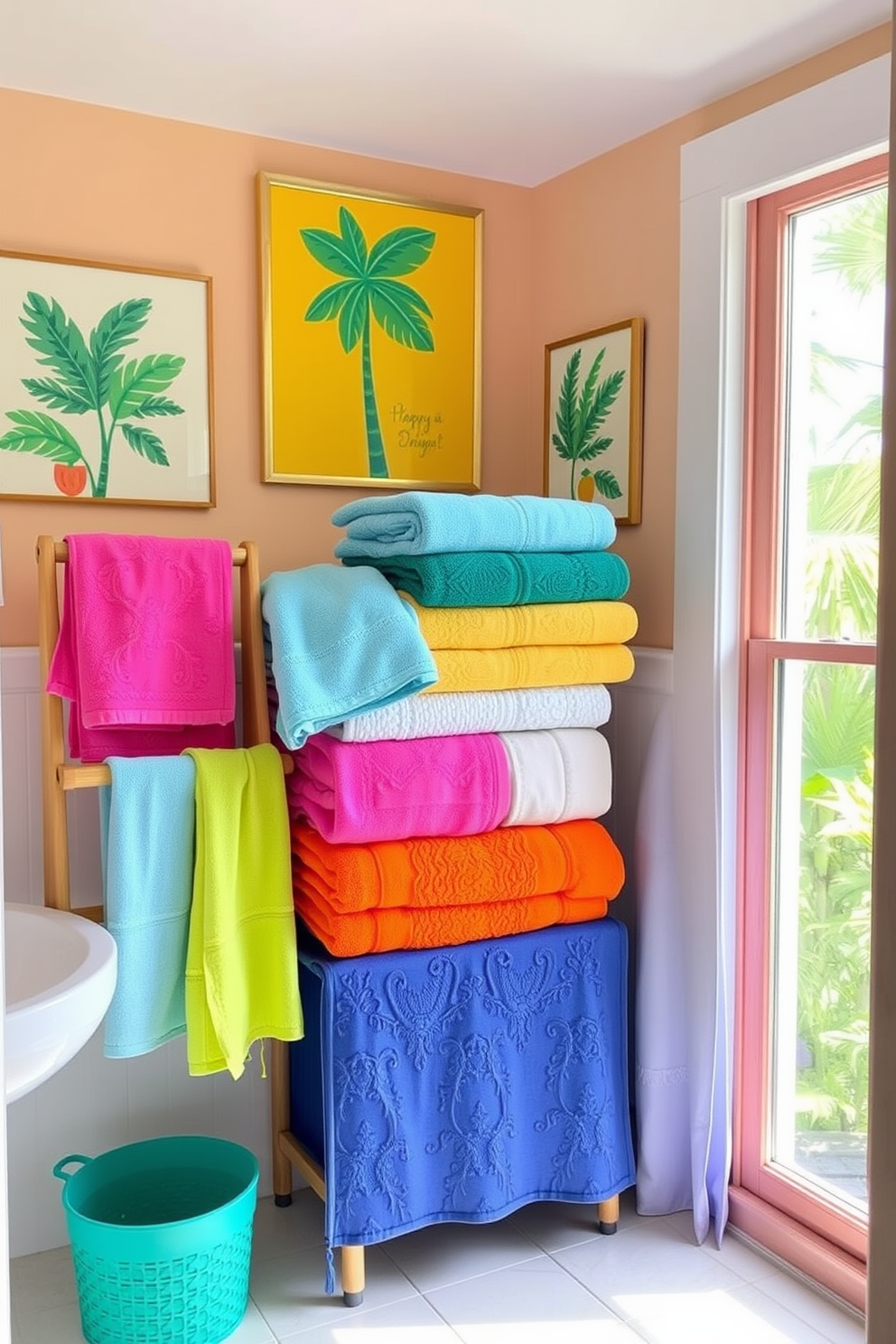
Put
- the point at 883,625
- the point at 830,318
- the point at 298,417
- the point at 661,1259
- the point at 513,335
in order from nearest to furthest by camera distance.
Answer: the point at 883,625 → the point at 830,318 → the point at 661,1259 → the point at 298,417 → the point at 513,335

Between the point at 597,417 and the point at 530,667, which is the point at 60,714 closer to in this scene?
the point at 530,667

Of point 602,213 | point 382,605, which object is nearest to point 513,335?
point 602,213

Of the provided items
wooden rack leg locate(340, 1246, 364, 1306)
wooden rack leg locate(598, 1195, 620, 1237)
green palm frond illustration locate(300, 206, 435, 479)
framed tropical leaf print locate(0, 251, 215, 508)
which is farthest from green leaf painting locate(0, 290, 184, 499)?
wooden rack leg locate(598, 1195, 620, 1237)

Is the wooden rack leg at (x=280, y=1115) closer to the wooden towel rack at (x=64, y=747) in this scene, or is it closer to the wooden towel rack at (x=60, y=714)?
the wooden towel rack at (x=64, y=747)

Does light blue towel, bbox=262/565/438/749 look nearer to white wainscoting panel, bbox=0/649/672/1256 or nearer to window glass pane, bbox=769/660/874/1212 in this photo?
white wainscoting panel, bbox=0/649/672/1256

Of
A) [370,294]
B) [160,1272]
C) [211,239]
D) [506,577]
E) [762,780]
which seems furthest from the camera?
[370,294]

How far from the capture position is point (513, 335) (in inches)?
102

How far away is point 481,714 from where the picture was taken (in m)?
2.00

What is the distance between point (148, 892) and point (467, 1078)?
62 cm

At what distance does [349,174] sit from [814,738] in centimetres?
141

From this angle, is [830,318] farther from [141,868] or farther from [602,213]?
[141,868]

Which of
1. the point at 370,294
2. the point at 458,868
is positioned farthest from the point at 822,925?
the point at 370,294

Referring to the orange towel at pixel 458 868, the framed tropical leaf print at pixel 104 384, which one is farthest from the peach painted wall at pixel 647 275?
the framed tropical leaf print at pixel 104 384

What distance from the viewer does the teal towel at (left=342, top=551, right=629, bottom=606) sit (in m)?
1.92
